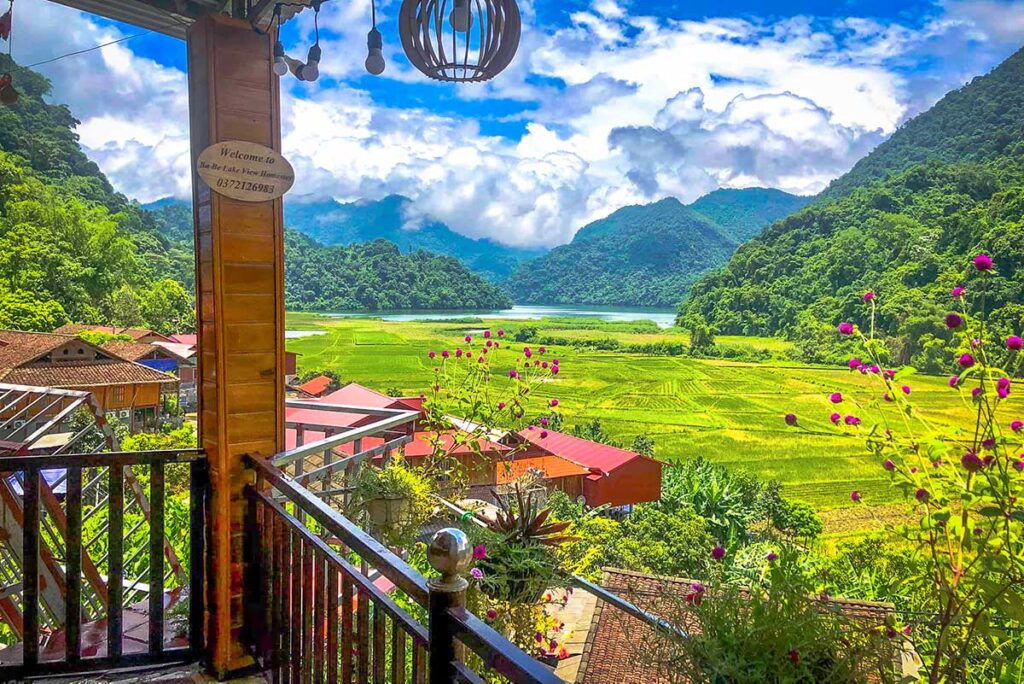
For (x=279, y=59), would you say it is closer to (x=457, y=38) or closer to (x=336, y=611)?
(x=457, y=38)

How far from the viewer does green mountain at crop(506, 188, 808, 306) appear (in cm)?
1280

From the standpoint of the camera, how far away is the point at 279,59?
1955 millimetres

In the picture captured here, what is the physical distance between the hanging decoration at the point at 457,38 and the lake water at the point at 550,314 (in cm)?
551

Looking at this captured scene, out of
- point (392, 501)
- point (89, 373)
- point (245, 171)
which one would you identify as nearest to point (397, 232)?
point (89, 373)

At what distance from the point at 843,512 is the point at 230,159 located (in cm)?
1337

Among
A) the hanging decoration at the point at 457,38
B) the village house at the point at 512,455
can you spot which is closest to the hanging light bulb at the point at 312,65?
the hanging decoration at the point at 457,38

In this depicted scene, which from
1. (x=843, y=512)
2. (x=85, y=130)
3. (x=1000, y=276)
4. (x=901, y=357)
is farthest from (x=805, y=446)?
(x=85, y=130)

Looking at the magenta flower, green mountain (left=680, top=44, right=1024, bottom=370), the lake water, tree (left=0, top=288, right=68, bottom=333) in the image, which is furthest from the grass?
the magenta flower

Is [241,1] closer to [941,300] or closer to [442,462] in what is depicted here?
[442,462]

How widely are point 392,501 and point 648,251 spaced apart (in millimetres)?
12528

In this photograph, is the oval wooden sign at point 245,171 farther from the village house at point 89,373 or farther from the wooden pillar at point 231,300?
the village house at point 89,373

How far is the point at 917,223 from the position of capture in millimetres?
9344

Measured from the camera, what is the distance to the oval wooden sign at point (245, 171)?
1.83 m

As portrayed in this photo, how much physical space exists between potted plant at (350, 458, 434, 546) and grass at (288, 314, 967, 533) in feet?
20.6
